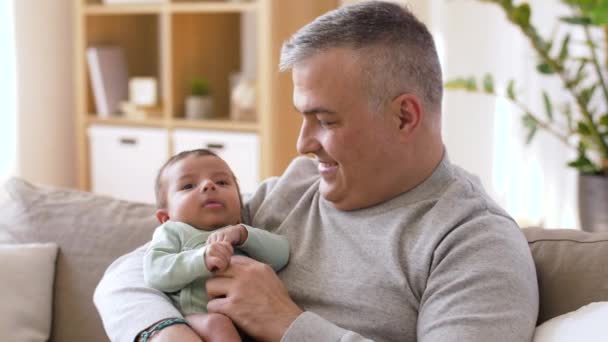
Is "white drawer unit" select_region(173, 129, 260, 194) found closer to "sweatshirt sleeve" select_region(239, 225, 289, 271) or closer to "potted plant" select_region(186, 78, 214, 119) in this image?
"potted plant" select_region(186, 78, 214, 119)

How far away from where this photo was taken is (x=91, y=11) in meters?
4.27

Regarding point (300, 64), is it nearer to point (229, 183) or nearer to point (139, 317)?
point (229, 183)

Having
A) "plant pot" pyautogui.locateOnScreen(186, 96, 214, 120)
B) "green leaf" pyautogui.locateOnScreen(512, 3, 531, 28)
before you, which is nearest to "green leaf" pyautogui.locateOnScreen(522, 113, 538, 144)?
"green leaf" pyautogui.locateOnScreen(512, 3, 531, 28)

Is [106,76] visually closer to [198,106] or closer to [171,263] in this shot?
[198,106]

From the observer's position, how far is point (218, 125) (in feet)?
13.2

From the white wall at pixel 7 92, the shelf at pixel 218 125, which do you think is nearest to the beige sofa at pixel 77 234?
the shelf at pixel 218 125

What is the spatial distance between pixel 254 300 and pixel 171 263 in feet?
0.56

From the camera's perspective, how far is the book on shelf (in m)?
4.33

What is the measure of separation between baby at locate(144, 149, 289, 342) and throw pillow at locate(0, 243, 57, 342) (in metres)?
0.33

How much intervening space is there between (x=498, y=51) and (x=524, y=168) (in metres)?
0.57

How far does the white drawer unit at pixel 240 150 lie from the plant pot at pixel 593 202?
4.69 ft

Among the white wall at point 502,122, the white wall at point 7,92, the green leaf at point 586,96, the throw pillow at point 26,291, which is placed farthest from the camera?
the white wall at point 7,92

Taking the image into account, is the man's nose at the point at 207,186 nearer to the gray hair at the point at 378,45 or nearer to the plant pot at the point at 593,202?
the gray hair at the point at 378,45

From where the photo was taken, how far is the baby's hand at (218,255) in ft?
4.93
